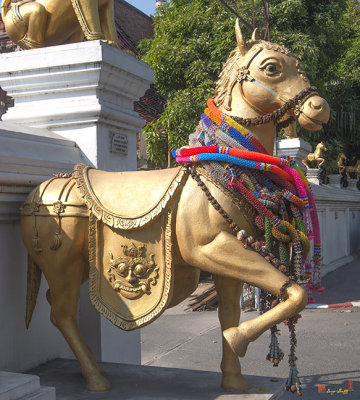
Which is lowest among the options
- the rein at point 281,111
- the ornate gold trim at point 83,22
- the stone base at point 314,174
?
the rein at point 281,111

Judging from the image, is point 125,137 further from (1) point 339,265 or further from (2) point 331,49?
(2) point 331,49

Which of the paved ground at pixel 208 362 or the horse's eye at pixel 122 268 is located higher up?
the horse's eye at pixel 122 268

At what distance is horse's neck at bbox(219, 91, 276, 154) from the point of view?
2.57 metres

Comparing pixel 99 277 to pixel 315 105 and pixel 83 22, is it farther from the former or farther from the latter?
pixel 83 22

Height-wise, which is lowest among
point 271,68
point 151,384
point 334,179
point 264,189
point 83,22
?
point 151,384

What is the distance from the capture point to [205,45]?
37.8 feet

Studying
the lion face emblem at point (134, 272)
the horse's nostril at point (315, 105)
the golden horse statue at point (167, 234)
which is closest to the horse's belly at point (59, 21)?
the golden horse statue at point (167, 234)

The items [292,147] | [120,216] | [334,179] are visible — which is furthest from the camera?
[334,179]

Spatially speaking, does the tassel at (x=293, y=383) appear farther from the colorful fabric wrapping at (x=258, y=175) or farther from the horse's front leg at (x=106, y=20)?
the horse's front leg at (x=106, y=20)

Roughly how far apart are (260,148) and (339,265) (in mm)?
9561

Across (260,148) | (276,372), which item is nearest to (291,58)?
(260,148)

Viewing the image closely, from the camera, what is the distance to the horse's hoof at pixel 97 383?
259 centimetres

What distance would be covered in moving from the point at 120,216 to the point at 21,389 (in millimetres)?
1004

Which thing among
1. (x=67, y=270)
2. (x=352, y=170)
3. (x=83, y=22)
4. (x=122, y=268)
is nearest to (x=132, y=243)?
(x=122, y=268)
